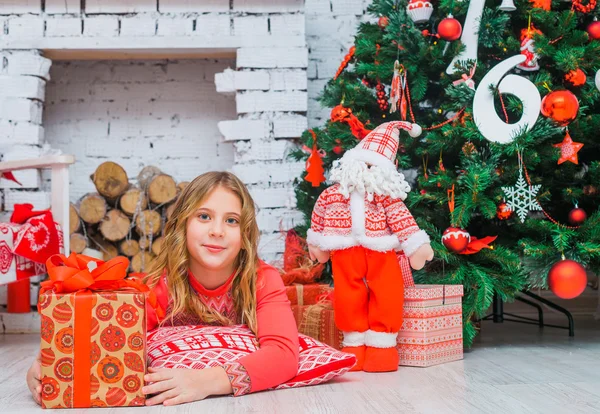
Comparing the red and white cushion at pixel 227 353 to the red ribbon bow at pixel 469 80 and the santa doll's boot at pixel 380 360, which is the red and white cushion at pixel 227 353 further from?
the red ribbon bow at pixel 469 80

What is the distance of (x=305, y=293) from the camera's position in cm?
229

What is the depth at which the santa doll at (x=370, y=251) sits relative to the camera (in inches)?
75.4

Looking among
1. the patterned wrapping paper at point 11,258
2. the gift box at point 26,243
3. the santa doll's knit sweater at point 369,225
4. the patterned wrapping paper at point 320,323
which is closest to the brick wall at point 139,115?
the gift box at point 26,243

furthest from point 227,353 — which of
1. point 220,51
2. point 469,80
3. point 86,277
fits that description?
point 220,51

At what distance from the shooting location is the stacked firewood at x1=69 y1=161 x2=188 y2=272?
299 cm

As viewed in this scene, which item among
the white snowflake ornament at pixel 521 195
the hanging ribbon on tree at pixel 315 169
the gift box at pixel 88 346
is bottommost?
the gift box at pixel 88 346

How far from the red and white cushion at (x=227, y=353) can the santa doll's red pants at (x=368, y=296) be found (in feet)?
0.64

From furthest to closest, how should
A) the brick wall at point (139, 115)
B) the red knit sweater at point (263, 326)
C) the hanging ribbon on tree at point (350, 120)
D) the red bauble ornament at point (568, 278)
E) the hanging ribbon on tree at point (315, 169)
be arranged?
the brick wall at point (139, 115) → the hanging ribbon on tree at point (315, 169) → the hanging ribbon on tree at point (350, 120) → the red bauble ornament at point (568, 278) → the red knit sweater at point (263, 326)

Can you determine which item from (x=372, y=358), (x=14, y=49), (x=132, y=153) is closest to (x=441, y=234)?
(x=372, y=358)

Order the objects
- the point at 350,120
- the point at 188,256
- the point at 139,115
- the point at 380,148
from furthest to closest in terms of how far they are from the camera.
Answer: the point at 139,115
the point at 350,120
the point at 380,148
the point at 188,256

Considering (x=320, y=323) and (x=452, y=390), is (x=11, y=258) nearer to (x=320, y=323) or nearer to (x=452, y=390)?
(x=320, y=323)

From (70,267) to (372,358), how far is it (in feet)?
2.72

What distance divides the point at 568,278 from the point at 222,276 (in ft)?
3.30

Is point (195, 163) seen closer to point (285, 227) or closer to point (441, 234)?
point (285, 227)
